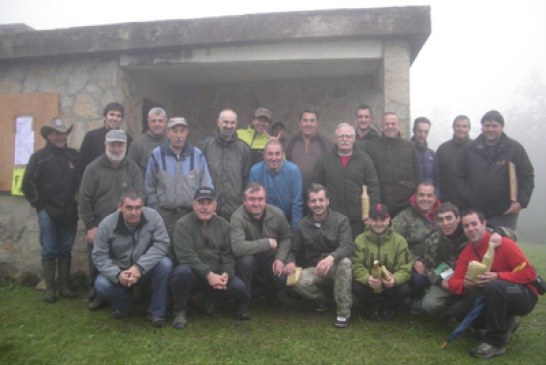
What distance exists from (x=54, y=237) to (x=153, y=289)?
1.47m

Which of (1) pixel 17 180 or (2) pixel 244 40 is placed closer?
(2) pixel 244 40

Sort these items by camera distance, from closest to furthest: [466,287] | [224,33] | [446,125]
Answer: [466,287] < [224,33] < [446,125]

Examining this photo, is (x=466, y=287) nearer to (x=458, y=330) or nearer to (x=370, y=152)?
(x=458, y=330)

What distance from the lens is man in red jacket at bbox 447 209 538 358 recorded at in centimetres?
355

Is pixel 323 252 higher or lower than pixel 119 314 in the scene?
higher

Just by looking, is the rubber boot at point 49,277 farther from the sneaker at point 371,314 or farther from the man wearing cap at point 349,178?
the sneaker at point 371,314

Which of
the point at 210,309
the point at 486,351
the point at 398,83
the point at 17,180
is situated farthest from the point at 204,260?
the point at 17,180

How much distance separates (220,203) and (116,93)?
2149mm

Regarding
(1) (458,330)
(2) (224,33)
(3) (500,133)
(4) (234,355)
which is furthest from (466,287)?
(2) (224,33)

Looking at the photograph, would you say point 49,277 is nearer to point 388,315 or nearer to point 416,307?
point 388,315

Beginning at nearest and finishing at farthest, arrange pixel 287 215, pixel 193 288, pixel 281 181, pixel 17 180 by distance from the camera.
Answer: pixel 193 288 → pixel 281 181 → pixel 287 215 → pixel 17 180

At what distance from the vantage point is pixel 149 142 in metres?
4.88

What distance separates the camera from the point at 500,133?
453 cm

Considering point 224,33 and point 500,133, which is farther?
point 224,33
